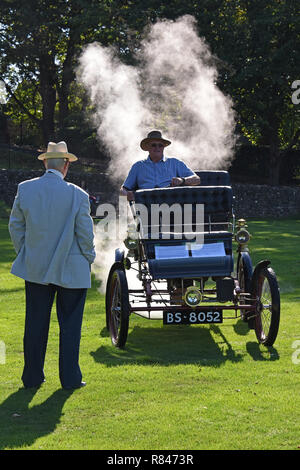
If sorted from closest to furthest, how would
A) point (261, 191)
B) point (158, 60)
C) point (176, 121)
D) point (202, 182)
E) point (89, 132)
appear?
1. point (202, 182)
2. point (176, 121)
3. point (158, 60)
4. point (261, 191)
5. point (89, 132)

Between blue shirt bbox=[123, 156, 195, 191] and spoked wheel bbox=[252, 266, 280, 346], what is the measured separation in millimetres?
Answer: 1832

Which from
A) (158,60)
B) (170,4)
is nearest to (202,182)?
(158,60)

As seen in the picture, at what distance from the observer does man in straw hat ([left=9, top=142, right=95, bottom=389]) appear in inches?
247

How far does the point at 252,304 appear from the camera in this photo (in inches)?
322

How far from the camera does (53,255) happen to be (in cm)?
629

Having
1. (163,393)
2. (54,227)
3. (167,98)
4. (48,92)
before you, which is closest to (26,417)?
(163,393)

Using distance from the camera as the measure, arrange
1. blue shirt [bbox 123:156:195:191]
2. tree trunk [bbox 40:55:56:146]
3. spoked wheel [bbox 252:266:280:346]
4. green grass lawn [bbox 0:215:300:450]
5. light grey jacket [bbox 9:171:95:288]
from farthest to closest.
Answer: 1. tree trunk [bbox 40:55:56:146]
2. blue shirt [bbox 123:156:195:191]
3. spoked wheel [bbox 252:266:280:346]
4. light grey jacket [bbox 9:171:95:288]
5. green grass lawn [bbox 0:215:300:450]

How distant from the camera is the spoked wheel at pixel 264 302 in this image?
7.64 m

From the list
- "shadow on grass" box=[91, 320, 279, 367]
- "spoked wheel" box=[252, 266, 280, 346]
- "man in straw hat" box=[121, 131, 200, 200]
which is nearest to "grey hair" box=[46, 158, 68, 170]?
"shadow on grass" box=[91, 320, 279, 367]

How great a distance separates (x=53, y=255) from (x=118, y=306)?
2.09 metres

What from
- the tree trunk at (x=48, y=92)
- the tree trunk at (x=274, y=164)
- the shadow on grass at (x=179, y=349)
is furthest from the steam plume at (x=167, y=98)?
the shadow on grass at (x=179, y=349)

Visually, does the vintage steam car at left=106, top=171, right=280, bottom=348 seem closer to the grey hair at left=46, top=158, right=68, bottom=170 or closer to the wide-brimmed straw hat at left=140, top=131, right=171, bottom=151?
the wide-brimmed straw hat at left=140, top=131, right=171, bottom=151
